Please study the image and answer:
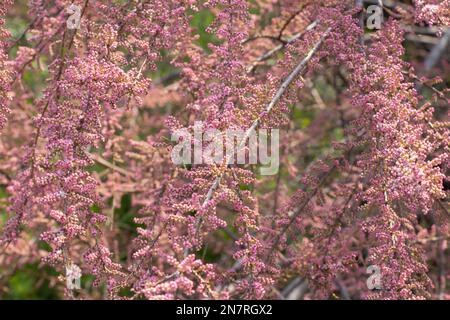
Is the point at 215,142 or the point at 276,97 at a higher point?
the point at 276,97

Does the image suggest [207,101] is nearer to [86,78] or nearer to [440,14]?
[86,78]

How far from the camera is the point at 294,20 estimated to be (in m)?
2.73

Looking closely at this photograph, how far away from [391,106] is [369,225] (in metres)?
0.31

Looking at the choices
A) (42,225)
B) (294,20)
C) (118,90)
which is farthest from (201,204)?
(42,225)

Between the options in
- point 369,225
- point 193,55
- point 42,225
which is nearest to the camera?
→ point 369,225

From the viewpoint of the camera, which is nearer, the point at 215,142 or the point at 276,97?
the point at 215,142

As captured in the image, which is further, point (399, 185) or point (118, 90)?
point (118, 90)

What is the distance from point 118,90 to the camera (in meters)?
1.62

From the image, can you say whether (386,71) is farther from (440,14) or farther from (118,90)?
(118,90)

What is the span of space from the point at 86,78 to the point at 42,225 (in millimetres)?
1607

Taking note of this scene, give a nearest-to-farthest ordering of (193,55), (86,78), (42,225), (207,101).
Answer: (86,78) → (207,101) → (193,55) → (42,225)

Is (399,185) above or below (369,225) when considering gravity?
above
